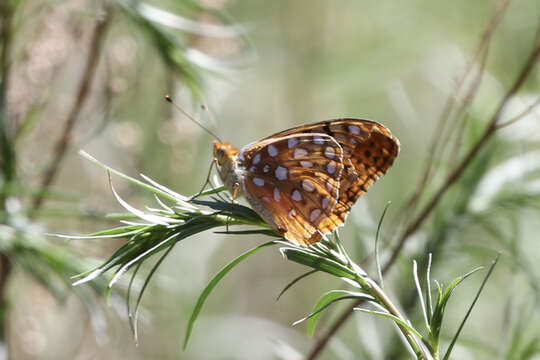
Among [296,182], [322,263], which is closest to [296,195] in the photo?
[296,182]

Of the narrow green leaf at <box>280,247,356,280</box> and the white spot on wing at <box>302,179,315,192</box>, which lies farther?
the white spot on wing at <box>302,179,315,192</box>

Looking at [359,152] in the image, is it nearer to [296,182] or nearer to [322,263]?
[296,182]

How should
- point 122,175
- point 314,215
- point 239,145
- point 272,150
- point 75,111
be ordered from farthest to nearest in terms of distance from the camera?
point 239,145
point 75,111
point 272,150
point 314,215
point 122,175

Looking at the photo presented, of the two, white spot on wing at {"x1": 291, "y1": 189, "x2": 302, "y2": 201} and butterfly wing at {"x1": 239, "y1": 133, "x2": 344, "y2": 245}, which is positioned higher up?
butterfly wing at {"x1": 239, "y1": 133, "x2": 344, "y2": 245}

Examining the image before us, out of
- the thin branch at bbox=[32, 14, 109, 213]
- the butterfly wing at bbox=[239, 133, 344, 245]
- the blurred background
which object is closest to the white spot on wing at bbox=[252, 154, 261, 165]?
the butterfly wing at bbox=[239, 133, 344, 245]

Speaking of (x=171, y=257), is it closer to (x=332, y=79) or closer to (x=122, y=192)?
(x=122, y=192)

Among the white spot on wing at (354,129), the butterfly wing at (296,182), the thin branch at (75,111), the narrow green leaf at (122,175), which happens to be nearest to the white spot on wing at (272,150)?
the butterfly wing at (296,182)

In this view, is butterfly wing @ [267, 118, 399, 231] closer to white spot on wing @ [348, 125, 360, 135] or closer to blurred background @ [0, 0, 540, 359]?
white spot on wing @ [348, 125, 360, 135]
